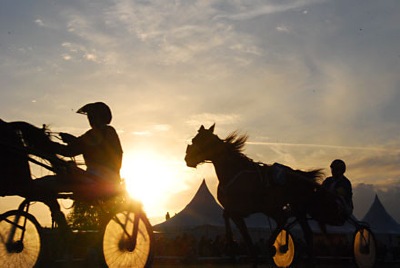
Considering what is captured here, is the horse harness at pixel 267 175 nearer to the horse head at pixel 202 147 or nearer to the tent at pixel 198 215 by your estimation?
the horse head at pixel 202 147

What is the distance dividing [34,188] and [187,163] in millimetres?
5508

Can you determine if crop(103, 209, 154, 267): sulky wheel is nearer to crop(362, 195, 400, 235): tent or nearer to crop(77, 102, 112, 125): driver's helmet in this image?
crop(77, 102, 112, 125): driver's helmet

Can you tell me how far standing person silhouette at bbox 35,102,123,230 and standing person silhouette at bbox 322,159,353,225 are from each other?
6.38 m

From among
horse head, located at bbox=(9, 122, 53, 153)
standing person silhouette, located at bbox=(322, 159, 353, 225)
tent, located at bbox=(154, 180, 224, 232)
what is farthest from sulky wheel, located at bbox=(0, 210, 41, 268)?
tent, located at bbox=(154, 180, 224, 232)

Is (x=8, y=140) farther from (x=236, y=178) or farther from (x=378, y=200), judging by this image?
(x=378, y=200)

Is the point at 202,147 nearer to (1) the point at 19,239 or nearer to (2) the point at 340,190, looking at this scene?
(2) the point at 340,190

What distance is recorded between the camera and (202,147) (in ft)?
41.2

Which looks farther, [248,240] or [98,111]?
[248,240]

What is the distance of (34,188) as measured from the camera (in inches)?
299

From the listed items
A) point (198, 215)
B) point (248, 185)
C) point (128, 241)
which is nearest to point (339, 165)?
point (248, 185)

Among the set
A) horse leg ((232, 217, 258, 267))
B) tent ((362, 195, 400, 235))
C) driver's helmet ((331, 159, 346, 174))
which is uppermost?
driver's helmet ((331, 159, 346, 174))

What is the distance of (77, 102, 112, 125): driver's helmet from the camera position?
8070 millimetres

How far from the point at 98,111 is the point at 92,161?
75 centimetres

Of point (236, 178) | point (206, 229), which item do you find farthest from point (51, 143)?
point (206, 229)
